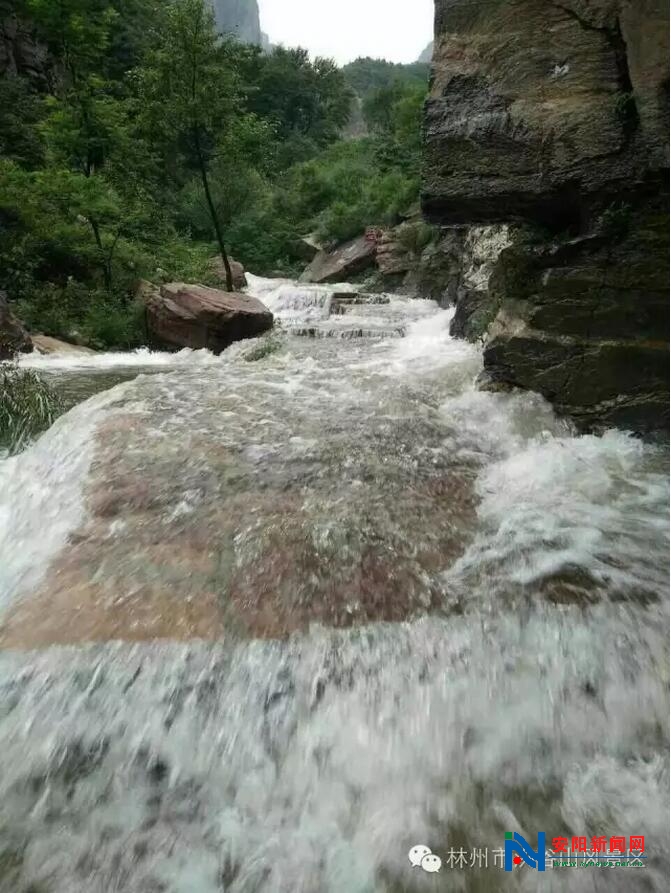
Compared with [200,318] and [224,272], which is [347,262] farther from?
[200,318]

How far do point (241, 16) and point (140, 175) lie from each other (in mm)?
92643

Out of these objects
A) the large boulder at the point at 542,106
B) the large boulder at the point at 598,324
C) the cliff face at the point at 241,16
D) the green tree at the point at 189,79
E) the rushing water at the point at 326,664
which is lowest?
the rushing water at the point at 326,664

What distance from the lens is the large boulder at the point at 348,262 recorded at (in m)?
16.3

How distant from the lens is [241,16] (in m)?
81.9

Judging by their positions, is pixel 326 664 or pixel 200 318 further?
pixel 200 318

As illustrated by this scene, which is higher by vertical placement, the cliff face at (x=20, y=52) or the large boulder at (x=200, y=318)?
the cliff face at (x=20, y=52)

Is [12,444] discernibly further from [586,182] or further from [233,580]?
[586,182]

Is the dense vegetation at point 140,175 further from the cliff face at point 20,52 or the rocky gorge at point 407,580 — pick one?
the rocky gorge at point 407,580

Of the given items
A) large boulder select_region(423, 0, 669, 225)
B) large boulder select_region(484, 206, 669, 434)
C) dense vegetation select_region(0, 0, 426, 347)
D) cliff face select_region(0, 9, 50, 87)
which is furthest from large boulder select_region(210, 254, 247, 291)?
large boulder select_region(484, 206, 669, 434)

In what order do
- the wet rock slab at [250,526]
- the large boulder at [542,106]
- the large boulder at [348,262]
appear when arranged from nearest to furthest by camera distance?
the wet rock slab at [250,526] < the large boulder at [542,106] < the large boulder at [348,262]

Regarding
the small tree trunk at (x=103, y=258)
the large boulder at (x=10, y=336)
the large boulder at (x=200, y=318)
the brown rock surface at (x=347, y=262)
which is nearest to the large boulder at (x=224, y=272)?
the brown rock surface at (x=347, y=262)

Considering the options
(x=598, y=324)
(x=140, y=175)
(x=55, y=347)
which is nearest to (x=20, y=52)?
(x=140, y=175)

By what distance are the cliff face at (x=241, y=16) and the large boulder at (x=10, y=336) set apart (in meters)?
84.8

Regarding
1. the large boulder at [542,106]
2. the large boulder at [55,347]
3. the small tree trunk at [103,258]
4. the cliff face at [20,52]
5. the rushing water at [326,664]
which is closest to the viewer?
the rushing water at [326,664]
